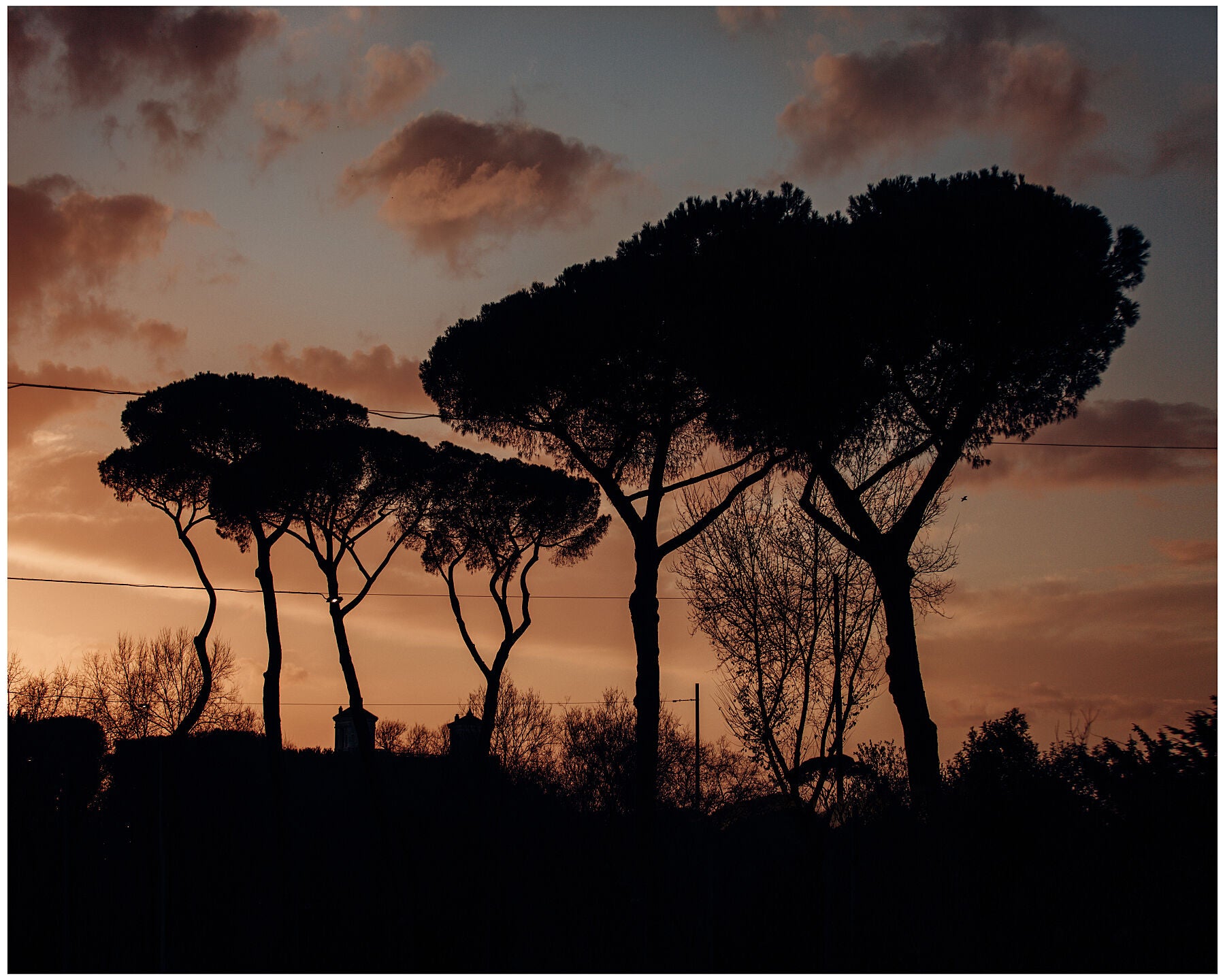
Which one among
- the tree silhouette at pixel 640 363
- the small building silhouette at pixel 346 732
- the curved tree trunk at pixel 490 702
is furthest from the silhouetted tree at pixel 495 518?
the small building silhouette at pixel 346 732

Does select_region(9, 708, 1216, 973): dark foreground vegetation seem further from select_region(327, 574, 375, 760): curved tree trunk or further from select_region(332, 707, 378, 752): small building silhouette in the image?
select_region(332, 707, 378, 752): small building silhouette

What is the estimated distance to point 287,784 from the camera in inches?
1351

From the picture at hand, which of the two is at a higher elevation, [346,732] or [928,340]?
[928,340]

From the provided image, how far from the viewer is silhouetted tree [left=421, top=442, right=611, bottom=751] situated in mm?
27547

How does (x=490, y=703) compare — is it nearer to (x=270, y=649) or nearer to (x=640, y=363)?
(x=270, y=649)

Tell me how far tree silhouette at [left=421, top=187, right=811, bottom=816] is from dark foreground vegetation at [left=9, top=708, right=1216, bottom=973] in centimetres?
228

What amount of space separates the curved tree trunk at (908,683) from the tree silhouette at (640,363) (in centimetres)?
301

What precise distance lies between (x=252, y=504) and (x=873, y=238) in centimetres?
1633

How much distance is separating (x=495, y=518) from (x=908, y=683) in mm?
14786

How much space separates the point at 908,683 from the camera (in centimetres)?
1538

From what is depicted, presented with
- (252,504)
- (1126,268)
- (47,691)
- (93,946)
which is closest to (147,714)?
(47,691)

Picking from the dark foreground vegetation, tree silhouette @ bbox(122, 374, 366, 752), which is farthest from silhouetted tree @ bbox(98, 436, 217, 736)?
the dark foreground vegetation

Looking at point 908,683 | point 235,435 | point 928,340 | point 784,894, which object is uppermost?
point 235,435

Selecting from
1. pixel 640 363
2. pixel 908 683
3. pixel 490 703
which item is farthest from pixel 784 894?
pixel 490 703
